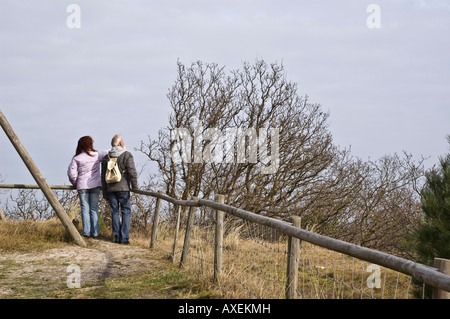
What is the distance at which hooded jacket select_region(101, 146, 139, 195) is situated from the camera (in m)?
10.0

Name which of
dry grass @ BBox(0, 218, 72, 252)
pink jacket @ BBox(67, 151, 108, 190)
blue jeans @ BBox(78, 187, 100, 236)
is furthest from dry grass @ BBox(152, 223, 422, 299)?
dry grass @ BBox(0, 218, 72, 252)

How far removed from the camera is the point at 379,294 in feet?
27.5

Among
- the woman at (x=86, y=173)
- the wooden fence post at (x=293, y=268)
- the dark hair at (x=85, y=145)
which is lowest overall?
the wooden fence post at (x=293, y=268)

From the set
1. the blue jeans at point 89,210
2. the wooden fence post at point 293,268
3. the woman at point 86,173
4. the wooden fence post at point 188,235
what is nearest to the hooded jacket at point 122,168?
the woman at point 86,173

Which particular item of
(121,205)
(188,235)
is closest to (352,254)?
(188,235)

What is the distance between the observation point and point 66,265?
8547 mm

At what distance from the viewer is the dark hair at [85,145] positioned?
10.2 meters

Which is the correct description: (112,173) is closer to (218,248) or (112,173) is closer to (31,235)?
(31,235)

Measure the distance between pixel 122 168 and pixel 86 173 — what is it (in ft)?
2.35

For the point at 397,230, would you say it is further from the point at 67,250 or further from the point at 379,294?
the point at 67,250

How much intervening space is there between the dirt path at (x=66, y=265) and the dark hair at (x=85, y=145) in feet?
5.75

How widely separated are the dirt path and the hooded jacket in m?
1.11

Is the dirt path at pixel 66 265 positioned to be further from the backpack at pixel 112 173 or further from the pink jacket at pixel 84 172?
the backpack at pixel 112 173
